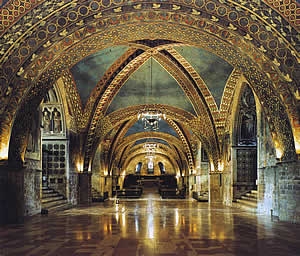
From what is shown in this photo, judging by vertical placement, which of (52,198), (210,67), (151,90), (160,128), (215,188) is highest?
(210,67)

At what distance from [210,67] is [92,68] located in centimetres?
428

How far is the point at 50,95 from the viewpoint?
14578 millimetres

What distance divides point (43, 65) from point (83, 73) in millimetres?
5612

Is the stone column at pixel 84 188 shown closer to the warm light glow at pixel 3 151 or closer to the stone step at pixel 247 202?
the stone step at pixel 247 202

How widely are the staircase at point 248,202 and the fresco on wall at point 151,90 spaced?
15.6ft

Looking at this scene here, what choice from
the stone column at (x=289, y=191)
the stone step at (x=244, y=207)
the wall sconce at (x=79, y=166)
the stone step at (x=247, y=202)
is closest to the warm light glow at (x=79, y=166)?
the wall sconce at (x=79, y=166)

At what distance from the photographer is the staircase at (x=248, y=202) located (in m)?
13.2

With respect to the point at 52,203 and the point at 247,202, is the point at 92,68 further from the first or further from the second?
the point at 247,202

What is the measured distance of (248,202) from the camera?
14031 mm

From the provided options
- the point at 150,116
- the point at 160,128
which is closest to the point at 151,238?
the point at 150,116

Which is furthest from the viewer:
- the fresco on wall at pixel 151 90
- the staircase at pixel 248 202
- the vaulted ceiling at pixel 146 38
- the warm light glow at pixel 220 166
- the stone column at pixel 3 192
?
the warm light glow at pixel 220 166

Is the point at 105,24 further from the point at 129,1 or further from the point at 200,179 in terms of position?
the point at 200,179

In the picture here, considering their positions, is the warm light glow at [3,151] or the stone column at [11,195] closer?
the warm light glow at [3,151]

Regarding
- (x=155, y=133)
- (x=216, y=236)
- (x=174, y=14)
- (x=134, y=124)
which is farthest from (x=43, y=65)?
(x=155, y=133)
